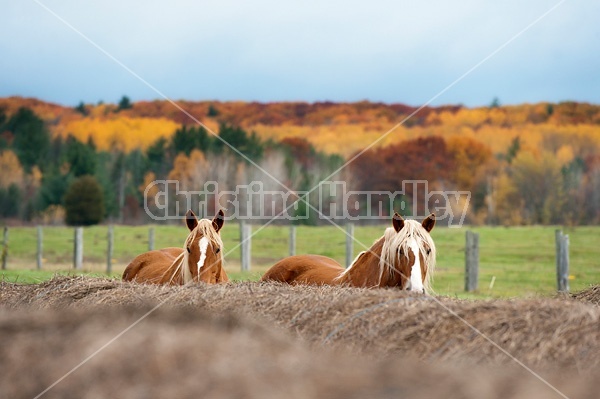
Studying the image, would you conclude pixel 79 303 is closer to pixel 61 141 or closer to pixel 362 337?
pixel 362 337

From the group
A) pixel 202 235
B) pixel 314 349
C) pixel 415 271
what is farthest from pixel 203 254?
pixel 314 349

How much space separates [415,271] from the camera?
822cm

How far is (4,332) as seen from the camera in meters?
4.16

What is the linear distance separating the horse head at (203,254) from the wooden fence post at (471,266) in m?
14.5

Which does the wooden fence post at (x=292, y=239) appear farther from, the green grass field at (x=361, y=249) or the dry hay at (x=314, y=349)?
the dry hay at (x=314, y=349)

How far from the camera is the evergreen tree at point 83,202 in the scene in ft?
191

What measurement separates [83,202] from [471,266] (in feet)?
135

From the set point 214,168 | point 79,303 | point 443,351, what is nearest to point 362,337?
point 443,351

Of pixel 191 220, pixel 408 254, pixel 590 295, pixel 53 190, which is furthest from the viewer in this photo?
pixel 53 190

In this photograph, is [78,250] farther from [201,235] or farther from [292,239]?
[201,235]

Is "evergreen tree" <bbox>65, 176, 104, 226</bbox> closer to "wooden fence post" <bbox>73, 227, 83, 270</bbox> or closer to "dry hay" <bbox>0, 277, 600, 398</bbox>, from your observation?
"wooden fence post" <bbox>73, 227, 83, 270</bbox>

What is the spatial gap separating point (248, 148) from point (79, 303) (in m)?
68.5

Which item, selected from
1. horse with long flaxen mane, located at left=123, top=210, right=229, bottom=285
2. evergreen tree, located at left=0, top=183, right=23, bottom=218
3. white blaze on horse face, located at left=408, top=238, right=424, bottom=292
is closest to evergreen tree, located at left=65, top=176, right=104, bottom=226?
evergreen tree, located at left=0, top=183, right=23, bottom=218

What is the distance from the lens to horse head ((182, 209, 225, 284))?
9.77m
